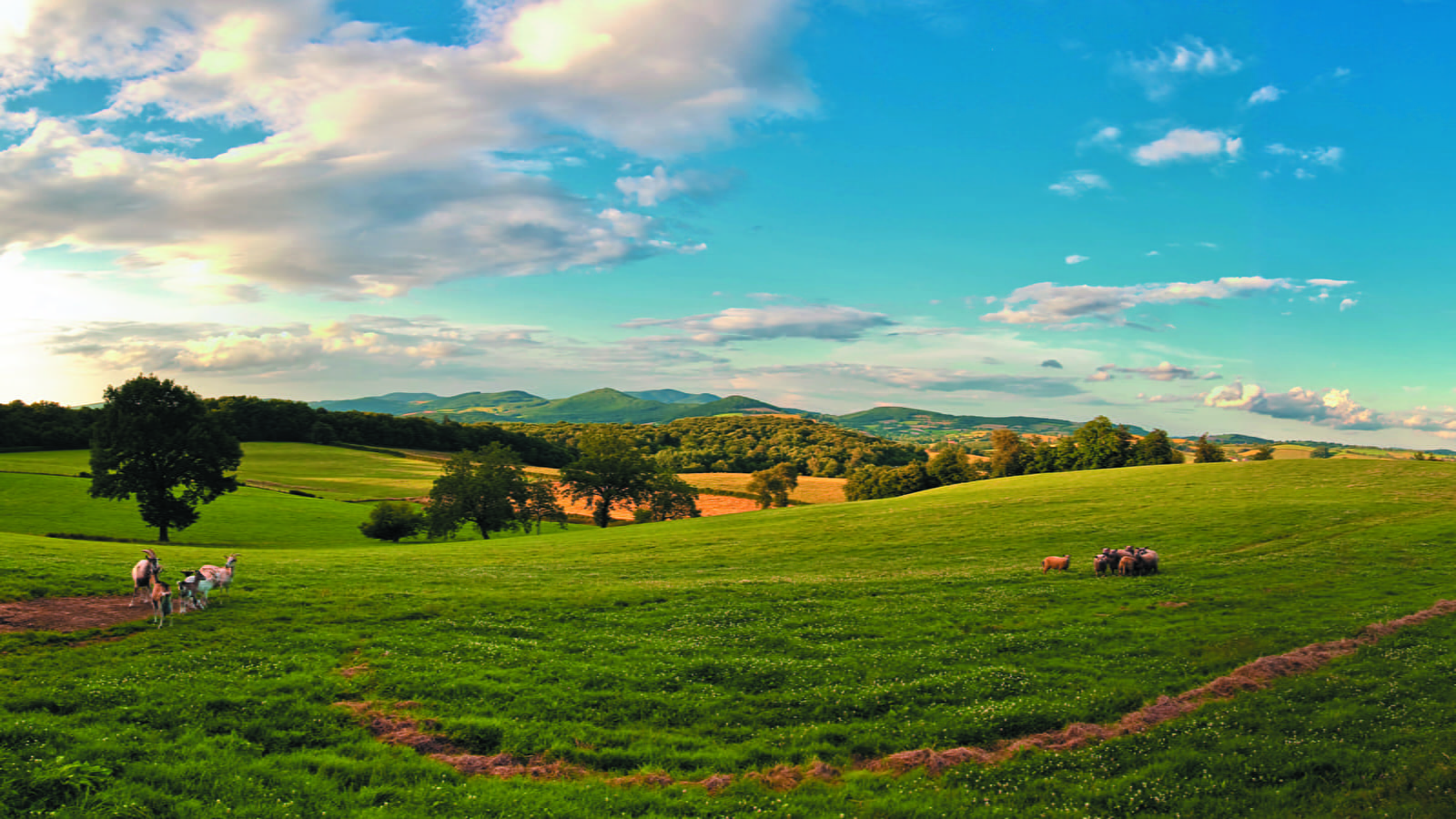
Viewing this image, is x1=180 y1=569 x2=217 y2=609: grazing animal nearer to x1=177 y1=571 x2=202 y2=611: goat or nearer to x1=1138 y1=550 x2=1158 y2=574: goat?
x1=177 y1=571 x2=202 y2=611: goat

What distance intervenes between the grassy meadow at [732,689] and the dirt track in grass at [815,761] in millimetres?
193

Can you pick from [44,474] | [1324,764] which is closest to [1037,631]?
[1324,764]

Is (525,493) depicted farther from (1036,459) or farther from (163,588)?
(1036,459)

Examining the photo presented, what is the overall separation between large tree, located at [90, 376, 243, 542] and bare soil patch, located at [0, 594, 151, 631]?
44621 millimetres

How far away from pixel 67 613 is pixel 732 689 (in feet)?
65.7

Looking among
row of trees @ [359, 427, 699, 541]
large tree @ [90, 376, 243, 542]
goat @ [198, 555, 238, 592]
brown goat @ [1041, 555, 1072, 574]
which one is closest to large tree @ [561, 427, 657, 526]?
row of trees @ [359, 427, 699, 541]

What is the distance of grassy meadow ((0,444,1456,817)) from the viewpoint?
10.9 metres

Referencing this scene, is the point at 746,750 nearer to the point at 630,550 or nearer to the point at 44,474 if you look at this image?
the point at 630,550

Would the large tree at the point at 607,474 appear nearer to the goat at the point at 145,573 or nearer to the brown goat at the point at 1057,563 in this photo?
the brown goat at the point at 1057,563

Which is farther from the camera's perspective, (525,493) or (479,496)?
(525,493)

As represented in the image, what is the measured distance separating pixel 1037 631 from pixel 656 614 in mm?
13371

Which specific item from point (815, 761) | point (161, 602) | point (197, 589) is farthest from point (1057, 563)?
point (161, 602)

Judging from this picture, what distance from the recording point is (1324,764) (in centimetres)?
1225

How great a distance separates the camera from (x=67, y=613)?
19.3 meters
